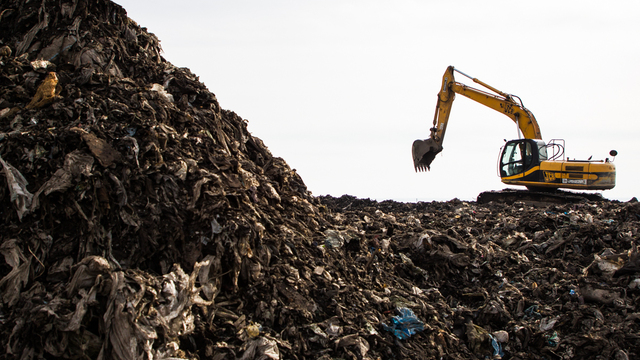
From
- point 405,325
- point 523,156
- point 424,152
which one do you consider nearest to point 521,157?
point 523,156

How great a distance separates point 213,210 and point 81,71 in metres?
2.71

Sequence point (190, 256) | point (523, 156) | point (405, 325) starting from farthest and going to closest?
point (523, 156) → point (405, 325) → point (190, 256)

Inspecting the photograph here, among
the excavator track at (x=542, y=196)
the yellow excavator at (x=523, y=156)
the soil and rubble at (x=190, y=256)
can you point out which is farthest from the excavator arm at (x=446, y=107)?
the soil and rubble at (x=190, y=256)

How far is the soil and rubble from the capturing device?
3.77 metres

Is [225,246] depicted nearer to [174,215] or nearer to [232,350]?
[174,215]

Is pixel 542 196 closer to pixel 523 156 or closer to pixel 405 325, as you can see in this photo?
pixel 523 156

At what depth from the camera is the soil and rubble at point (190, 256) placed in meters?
3.77

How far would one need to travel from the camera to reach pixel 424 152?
16031 mm

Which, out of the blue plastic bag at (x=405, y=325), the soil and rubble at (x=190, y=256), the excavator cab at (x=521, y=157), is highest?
the excavator cab at (x=521, y=157)

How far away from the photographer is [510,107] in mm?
Result: 15555

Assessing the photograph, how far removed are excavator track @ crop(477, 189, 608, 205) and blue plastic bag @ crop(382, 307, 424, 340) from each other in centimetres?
1143

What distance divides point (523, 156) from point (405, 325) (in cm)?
1144

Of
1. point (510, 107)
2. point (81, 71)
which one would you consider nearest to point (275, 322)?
point (81, 71)

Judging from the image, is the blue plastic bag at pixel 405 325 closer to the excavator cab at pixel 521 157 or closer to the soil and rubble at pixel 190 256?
the soil and rubble at pixel 190 256
